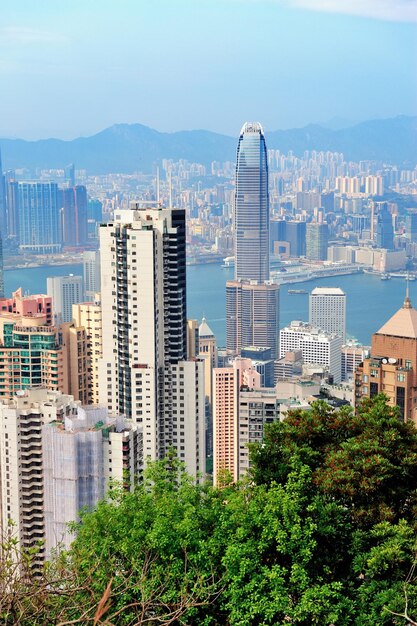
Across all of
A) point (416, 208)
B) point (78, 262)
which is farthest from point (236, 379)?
point (416, 208)

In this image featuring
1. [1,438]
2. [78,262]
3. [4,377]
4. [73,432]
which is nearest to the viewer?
[73,432]

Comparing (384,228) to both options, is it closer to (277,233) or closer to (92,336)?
(277,233)

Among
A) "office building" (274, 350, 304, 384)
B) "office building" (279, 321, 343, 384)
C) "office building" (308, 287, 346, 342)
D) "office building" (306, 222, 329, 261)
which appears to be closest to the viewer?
"office building" (274, 350, 304, 384)

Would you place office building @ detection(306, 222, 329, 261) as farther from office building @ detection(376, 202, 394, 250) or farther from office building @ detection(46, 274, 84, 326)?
office building @ detection(46, 274, 84, 326)

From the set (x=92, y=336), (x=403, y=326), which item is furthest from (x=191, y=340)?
(x=403, y=326)

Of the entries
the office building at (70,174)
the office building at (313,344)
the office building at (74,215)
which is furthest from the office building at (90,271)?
the office building at (313,344)

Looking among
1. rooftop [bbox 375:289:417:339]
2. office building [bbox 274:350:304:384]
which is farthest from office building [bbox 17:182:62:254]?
rooftop [bbox 375:289:417:339]

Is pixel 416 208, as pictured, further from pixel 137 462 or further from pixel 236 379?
pixel 137 462

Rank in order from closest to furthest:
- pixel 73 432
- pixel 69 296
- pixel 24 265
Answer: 1. pixel 73 432
2. pixel 69 296
3. pixel 24 265
